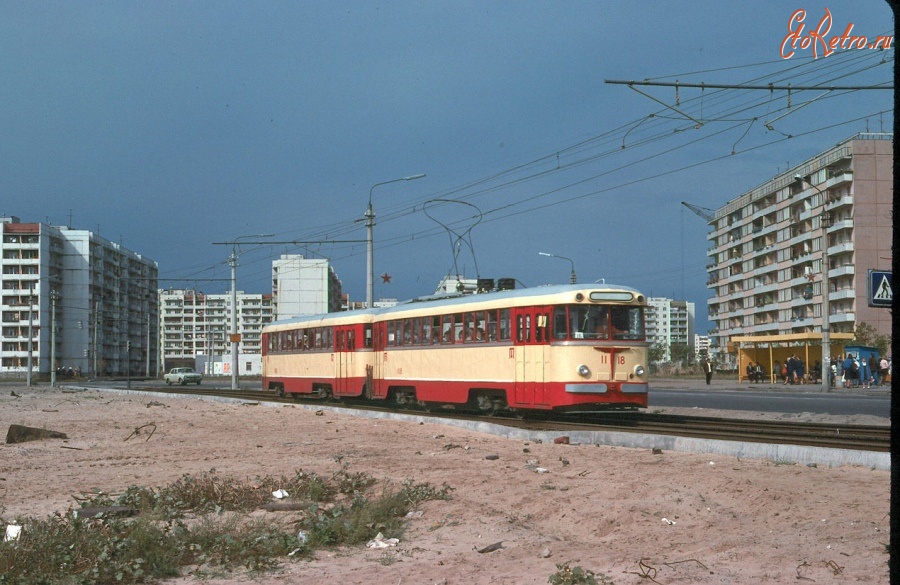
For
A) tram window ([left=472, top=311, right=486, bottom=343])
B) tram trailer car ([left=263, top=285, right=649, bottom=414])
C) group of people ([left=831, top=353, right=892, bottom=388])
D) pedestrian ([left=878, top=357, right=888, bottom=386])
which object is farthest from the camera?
pedestrian ([left=878, top=357, right=888, bottom=386])

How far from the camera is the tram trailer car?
2030cm

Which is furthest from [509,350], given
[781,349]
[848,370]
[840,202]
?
[840,202]

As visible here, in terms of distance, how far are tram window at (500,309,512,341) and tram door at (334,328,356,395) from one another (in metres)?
8.80

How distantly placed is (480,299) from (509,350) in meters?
1.97

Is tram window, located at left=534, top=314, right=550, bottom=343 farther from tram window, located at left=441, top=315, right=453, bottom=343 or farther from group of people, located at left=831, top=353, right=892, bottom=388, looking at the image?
group of people, located at left=831, top=353, right=892, bottom=388

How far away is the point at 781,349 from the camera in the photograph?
2207 inches

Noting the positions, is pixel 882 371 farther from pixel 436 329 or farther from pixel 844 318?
pixel 844 318

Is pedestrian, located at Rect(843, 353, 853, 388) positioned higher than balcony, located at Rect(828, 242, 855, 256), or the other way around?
balcony, located at Rect(828, 242, 855, 256)

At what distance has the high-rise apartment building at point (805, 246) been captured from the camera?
9538 centimetres

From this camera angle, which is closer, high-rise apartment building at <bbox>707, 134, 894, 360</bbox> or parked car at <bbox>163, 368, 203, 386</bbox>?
parked car at <bbox>163, 368, 203, 386</bbox>

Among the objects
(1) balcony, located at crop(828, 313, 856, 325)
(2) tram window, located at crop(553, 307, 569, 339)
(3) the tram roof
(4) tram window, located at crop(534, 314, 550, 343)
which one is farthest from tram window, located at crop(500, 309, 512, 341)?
(1) balcony, located at crop(828, 313, 856, 325)

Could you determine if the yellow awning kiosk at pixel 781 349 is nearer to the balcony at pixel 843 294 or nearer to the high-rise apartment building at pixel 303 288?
the balcony at pixel 843 294

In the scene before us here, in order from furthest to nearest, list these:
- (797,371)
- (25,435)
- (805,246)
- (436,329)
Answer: (805,246), (797,371), (436,329), (25,435)

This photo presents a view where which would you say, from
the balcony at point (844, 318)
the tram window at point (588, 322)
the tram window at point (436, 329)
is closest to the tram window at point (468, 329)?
the tram window at point (436, 329)
